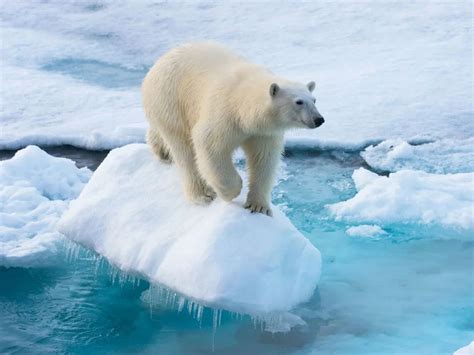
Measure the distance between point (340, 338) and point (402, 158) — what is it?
2.79 metres

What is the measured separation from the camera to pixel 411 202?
602 cm

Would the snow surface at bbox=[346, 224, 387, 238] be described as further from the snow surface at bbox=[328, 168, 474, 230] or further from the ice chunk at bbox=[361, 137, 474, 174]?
the ice chunk at bbox=[361, 137, 474, 174]

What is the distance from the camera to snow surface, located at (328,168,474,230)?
5922 millimetres

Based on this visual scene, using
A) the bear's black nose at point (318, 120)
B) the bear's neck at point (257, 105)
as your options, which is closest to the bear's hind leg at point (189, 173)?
the bear's neck at point (257, 105)

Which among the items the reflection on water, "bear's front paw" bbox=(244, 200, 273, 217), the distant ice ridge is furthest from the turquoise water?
the reflection on water

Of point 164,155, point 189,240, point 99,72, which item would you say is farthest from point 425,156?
point 99,72

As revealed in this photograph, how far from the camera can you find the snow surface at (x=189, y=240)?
443 centimetres

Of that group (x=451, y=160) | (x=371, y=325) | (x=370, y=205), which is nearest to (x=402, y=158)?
(x=451, y=160)

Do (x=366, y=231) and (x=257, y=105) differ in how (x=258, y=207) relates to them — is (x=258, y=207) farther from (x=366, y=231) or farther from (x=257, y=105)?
(x=366, y=231)

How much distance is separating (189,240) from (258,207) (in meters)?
0.40

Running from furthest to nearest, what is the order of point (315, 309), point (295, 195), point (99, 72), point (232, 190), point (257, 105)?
point (99, 72) → point (295, 195) → point (315, 309) → point (232, 190) → point (257, 105)

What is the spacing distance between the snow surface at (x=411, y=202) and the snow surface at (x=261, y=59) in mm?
1221

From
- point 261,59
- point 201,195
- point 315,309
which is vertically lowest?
point 261,59

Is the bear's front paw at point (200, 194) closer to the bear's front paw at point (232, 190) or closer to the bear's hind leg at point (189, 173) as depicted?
the bear's hind leg at point (189, 173)
